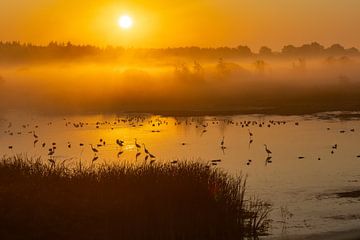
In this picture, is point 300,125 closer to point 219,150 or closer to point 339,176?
point 219,150

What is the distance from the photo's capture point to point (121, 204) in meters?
28.4

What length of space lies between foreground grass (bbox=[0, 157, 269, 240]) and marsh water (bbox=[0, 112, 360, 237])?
4016 millimetres

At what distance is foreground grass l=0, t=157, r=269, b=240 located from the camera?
26.6m

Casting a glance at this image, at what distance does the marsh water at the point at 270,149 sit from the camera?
38.8 m

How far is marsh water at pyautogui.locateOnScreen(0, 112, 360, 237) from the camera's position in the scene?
38.8 meters

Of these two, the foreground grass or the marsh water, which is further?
the marsh water

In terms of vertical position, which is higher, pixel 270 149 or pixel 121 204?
pixel 270 149

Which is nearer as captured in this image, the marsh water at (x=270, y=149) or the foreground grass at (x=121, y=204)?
the foreground grass at (x=121, y=204)

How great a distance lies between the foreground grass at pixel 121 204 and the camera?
2661cm

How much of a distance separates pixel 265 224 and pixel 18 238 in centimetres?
1321

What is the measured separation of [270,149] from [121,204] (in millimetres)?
47523

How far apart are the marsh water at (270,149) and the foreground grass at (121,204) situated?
4016mm

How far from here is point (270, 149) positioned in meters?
74.4

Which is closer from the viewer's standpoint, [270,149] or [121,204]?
[121,204]
